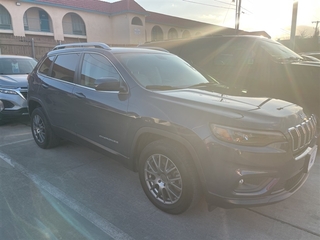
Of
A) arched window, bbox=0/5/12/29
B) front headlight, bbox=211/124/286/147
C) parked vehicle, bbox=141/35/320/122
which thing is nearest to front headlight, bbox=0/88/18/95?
parked vehicle, bbox=141/35/320/122

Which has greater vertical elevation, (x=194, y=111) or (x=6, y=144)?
(x=194, y=111)

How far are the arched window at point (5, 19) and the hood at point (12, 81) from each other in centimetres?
2277

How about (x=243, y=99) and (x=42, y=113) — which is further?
(x=42, y=113)

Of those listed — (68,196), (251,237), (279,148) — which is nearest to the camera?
(279,148)

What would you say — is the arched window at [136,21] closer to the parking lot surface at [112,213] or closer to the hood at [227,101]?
the parking lot surface at [112,213]

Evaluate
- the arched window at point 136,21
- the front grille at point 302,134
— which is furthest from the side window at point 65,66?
the arched window at point 136,21

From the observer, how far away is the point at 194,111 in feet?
8.16

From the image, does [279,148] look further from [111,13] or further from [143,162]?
[111,13]

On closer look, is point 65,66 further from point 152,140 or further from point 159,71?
point 152,140

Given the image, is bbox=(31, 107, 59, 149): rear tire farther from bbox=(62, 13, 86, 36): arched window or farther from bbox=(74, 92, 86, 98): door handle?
bbox=(62, 13, 86, 36): arched window

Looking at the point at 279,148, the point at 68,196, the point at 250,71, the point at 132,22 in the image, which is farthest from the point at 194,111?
the point at 132,22

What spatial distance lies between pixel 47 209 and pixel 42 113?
224 centimetres

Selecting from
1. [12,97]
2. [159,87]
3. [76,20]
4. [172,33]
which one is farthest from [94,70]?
[172,33]

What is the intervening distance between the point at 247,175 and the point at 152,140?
1127 millimetres
